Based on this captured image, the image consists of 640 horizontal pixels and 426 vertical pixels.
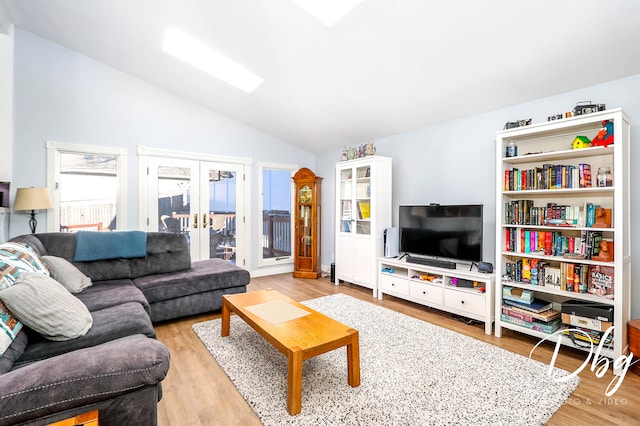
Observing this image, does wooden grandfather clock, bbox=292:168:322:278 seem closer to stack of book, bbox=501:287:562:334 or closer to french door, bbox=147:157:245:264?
french door, bbox=147:157:245:264

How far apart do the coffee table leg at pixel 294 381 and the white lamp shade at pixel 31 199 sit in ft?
10.9

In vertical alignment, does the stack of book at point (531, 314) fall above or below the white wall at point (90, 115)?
below

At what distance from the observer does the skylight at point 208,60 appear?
307cm

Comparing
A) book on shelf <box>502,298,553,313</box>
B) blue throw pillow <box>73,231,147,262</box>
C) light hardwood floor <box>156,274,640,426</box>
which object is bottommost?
light hardwood floor <box>156,274,640,426</box>

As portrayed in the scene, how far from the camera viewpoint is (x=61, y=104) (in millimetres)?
3635

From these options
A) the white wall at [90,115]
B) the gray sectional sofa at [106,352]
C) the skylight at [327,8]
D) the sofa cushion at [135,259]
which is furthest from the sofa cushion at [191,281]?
the skylight at [327,8]

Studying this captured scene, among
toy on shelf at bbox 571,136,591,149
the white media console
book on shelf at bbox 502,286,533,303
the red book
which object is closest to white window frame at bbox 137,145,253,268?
the white media console

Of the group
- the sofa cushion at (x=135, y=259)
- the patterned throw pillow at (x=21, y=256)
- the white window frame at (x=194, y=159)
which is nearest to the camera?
the patterned throw pillow at (x=21, y=256)

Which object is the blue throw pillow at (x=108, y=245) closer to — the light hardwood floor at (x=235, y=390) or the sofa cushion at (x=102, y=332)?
the light hardwood floor at (x=235, y=390)

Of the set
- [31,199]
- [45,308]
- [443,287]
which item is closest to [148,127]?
[31,199]

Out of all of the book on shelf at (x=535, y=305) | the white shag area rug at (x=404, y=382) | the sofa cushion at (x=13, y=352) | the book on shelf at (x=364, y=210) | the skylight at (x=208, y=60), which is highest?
the skylight at (x=208, y=60)

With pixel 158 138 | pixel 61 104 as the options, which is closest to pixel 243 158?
pixel 158 138

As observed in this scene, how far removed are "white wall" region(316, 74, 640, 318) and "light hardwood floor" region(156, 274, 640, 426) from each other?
774 millimetres

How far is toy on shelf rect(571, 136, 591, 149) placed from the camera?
7.85 feet
